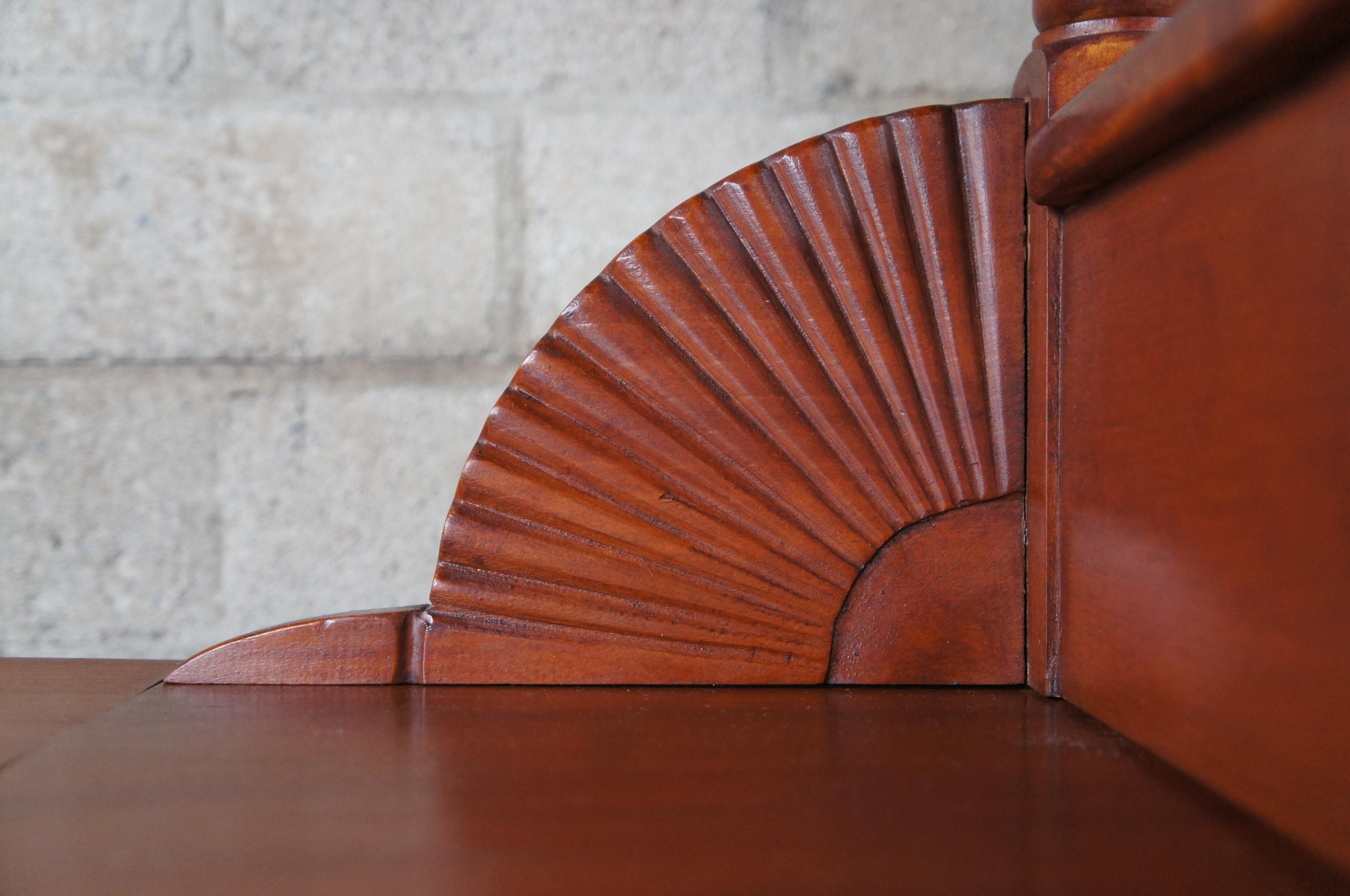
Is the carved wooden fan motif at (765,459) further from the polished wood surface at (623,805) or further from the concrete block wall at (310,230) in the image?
the concrete block wall at (310,230)

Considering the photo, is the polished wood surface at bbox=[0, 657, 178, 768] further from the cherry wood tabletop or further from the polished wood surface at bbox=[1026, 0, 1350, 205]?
the polished wood surface at bbox=[1026, 0, 1350, 205]

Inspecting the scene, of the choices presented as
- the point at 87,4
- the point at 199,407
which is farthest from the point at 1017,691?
the point at 87,4

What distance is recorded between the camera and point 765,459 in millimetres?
514

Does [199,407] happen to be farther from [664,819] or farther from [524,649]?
[664,819]

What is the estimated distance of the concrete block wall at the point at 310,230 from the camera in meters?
0.71

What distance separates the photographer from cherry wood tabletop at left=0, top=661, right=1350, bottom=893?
0.28 metres

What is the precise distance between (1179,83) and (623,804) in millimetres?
331

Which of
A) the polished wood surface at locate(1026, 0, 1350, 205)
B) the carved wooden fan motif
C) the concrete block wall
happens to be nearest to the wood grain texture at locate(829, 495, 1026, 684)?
the carved wooden fan motif

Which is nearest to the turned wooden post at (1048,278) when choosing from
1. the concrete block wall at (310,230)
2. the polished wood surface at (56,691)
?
the concrete block wall at (310,230)

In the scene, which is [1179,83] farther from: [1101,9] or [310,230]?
[310,230]

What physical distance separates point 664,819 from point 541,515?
0.23 m

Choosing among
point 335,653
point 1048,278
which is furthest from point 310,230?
point 1048,278

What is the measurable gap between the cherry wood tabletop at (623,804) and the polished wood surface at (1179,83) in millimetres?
250

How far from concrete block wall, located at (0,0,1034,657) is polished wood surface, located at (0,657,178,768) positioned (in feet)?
0.40
